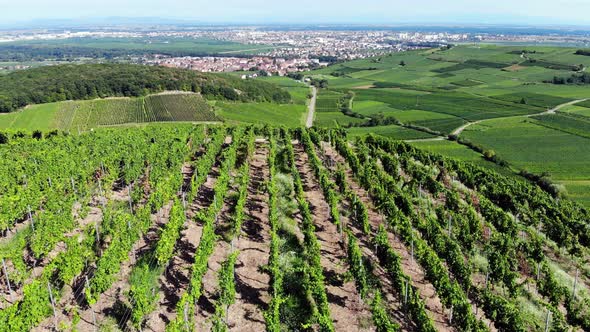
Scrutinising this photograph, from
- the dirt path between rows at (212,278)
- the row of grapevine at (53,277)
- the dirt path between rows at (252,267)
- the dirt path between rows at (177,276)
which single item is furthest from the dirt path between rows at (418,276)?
the row of grapevine at (53,277)

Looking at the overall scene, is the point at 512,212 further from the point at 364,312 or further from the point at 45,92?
the point at 45,92

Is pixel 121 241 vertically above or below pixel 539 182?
above

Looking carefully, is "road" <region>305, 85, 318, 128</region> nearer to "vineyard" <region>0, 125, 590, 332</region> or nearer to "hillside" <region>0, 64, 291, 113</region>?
"hillside" <region>0, 64, 291, 113</region>

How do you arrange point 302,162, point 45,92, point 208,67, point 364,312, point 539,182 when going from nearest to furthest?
point 364,312 < point 302,162 < point 539,182 < point 45,92 < point 208,67

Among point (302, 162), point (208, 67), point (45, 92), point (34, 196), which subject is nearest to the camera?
point (34, 196)

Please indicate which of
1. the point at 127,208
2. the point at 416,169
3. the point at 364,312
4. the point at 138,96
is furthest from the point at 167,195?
the point at 138,96

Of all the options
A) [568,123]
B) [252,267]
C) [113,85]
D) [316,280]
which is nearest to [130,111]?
[113,85]

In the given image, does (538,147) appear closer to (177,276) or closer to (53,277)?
(177,276)
